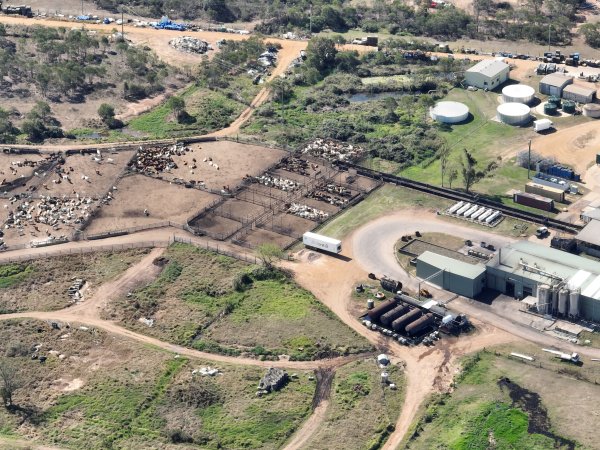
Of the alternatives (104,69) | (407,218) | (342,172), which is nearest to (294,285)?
(407,218)

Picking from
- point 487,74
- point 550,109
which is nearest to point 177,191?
point 487,74

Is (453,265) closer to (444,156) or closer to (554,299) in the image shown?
(554,299)

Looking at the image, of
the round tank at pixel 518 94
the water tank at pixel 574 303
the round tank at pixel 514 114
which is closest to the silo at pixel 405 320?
the water tank at pixel 574 303

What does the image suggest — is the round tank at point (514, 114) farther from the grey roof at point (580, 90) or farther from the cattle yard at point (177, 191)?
the cattle yard at point (177, 191)

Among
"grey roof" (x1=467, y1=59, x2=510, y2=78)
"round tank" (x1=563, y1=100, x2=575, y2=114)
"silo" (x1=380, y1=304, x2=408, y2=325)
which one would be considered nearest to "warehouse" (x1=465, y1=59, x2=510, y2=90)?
"grey roof" (x1=467, y1=59, x2=510, y2=78)

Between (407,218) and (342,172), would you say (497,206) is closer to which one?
(407,218)
